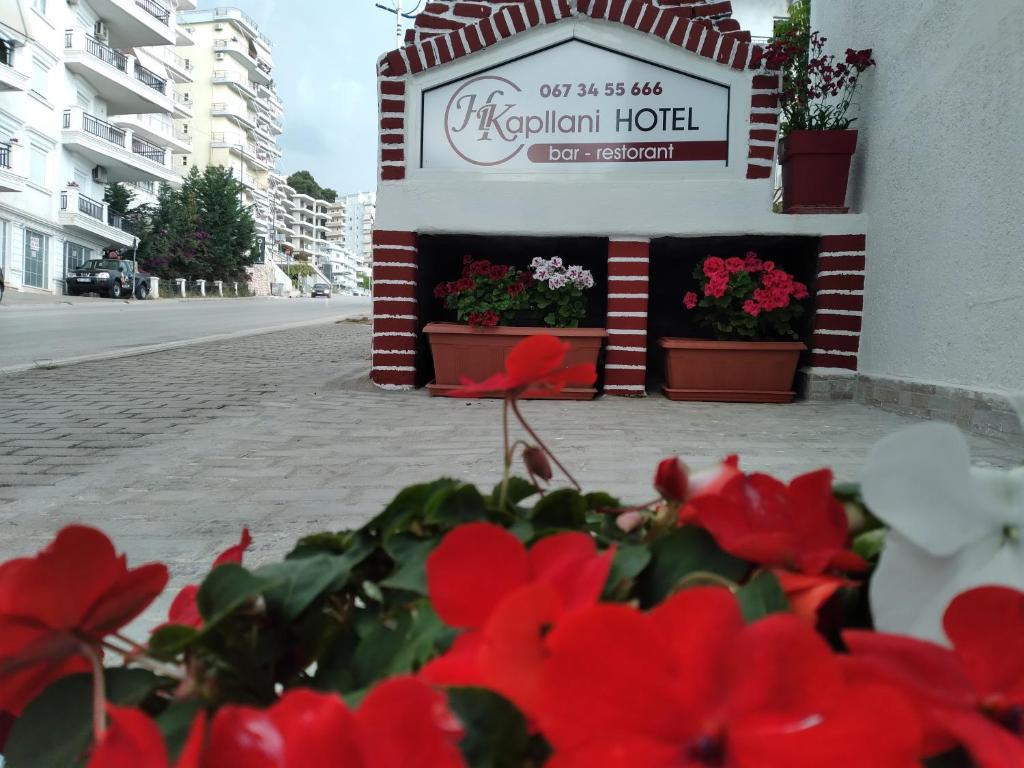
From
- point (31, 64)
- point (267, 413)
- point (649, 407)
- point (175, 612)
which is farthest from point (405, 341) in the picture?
point (31, 64)

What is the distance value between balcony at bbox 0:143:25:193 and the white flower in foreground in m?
33.9

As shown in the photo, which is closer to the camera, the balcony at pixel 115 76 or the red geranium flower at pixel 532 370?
the red geranium flower at pixel 532 370

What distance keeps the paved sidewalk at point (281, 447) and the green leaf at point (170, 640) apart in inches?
61.9

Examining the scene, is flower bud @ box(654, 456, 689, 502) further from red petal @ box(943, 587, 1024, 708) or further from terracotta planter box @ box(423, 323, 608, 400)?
terracotta planter box @ box(423, 323, 608, 400)

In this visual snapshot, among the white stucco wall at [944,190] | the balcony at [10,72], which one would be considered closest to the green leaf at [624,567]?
the white stucco wall at [944,190]

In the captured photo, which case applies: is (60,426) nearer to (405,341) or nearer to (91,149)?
(405,341)

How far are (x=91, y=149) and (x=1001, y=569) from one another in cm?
3947

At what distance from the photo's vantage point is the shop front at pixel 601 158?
6.05 m

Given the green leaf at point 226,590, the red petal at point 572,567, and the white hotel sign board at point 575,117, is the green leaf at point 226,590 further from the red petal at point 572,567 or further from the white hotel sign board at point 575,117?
the white hotel sign board at point 575,117

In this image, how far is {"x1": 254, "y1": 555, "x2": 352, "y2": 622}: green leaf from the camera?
0.49 meters

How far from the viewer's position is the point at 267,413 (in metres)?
5.04

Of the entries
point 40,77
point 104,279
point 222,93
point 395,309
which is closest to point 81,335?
point 395,309

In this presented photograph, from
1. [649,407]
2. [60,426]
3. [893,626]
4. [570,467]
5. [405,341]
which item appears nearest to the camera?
[893,626]

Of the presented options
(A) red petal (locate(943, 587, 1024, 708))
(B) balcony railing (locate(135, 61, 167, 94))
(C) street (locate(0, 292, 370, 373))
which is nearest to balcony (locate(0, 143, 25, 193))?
(B) balcony railing (locate(135, 61, 167, 94))
